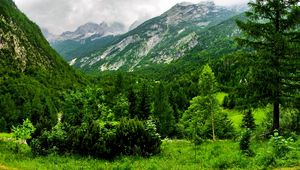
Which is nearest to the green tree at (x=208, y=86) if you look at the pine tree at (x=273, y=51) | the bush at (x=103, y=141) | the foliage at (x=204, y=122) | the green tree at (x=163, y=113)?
the foliage at (x=204, y=122)

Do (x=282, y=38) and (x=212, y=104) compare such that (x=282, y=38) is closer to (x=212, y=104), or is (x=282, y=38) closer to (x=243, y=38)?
(x=243, y=38)

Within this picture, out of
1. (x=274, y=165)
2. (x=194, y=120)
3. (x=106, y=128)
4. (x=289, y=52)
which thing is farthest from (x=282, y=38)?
(x=194, y=120)

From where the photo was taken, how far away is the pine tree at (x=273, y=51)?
28.3 metres

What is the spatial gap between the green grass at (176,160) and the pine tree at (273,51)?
4.24 meters

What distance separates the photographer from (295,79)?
28547 millimetres

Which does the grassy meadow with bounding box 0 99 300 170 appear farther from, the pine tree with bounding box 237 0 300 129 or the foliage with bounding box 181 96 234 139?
the foliage with bounding box 181 96 234 139

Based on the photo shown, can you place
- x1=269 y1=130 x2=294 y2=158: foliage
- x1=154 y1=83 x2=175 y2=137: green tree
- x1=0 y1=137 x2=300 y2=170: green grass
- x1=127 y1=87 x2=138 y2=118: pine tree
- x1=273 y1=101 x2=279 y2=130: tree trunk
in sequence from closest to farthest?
x1=269 y1=130 x2=294 y2=158: foliage, x1=0 y1=137 x2=300 y2=170: green grass, x1=273 y1=101 x2=279 y2=130: tree trunk, x1=127 y1=87 x2=138 y2=118: pine tree, x1=154 y1=83 x2=175 y2=137: green tree

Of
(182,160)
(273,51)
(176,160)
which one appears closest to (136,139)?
(176,160)

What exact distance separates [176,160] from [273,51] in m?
11.6

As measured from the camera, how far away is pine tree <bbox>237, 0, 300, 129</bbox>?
92.9ft

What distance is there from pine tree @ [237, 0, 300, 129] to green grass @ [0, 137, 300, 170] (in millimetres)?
4243

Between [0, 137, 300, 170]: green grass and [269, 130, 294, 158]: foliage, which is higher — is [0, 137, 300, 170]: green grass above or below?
below

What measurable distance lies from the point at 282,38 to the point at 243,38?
131 inches

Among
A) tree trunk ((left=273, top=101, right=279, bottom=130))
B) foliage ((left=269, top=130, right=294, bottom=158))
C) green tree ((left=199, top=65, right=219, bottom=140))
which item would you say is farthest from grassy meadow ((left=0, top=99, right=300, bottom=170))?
green tree ((left=199, top=65, right=219, bottom=140))
